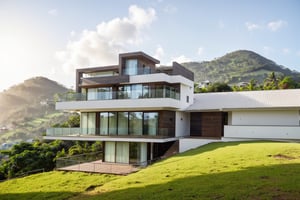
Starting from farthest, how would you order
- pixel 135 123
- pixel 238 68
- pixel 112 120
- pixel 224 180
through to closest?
1. pixel 238 68
2. pixel 112 120
3. pixel 135 123
4. pixel 224 180

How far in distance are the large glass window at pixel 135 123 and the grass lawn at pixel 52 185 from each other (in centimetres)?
739

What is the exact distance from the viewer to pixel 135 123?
27.1 m

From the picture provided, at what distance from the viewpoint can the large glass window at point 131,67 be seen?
1086 inches

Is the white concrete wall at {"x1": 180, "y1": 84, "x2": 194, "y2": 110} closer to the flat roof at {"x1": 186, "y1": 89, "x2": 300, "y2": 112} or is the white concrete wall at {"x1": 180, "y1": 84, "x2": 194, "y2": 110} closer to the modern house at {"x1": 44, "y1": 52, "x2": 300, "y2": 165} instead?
the modern house at {"x1": 44, "y1": 52, "x2": 300, "y2": 165}

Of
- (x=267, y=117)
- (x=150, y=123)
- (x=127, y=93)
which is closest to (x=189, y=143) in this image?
(x=150, y=123)

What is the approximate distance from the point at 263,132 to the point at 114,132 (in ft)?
47.8

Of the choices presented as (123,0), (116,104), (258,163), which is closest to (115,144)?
(116,104)

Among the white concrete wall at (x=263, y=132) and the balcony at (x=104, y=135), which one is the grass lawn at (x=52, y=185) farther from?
the white concrete wall at (x=263, y=132)

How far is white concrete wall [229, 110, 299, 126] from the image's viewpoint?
84.8 ft

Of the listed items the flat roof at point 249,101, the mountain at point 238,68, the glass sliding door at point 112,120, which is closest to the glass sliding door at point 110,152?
the glass sliding door at point 112,120

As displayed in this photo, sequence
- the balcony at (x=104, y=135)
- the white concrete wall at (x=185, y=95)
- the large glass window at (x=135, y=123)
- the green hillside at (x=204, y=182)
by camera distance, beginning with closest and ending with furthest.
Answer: the green hillside at (x=204, y=182), the balcony at (x=104, y=135), the large glass window at (x=135, y=123), the white concrete wall at (x=185, y=95)

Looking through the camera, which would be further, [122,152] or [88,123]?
[88,123]

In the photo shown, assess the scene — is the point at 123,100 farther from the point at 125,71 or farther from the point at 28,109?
the point at 28,109

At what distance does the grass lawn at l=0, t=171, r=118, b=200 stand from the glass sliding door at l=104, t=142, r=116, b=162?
640 centimetres
